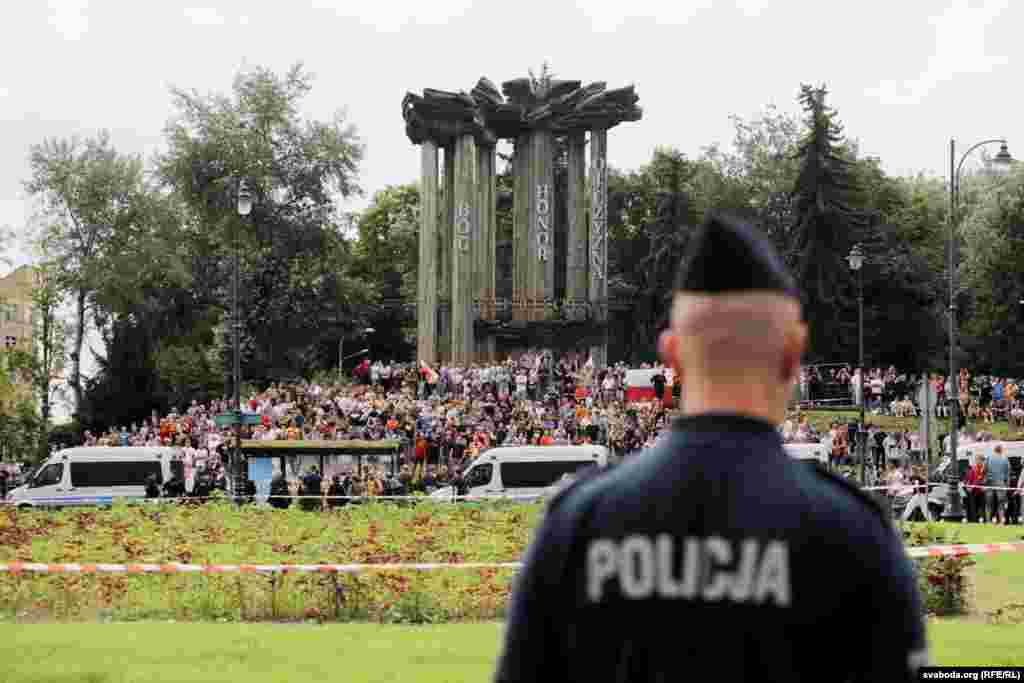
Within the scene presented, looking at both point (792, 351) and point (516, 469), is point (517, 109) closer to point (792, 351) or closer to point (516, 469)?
point (516, 469)

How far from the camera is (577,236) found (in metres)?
65.3

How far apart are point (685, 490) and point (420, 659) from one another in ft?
32.8

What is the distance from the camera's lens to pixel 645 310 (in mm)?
83312

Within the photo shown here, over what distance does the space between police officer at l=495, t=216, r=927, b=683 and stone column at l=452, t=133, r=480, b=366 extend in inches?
2337

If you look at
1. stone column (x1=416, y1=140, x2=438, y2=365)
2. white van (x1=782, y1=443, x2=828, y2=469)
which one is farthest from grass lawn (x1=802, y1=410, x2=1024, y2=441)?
stone column (x1=416, y1=140, x2=438, y2=365)

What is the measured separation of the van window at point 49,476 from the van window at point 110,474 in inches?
14.5

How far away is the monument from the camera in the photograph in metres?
63.4

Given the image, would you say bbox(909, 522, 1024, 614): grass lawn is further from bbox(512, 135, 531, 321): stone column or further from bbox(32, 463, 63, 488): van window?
bbox(512, 135, 531, 321): stone column

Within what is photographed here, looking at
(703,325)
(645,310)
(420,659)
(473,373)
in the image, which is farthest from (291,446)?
(645,310)

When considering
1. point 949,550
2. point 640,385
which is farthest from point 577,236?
point 949,550

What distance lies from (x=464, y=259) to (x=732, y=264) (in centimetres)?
5981

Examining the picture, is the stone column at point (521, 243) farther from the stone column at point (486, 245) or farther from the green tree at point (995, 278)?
the green tree at point (995, 278)

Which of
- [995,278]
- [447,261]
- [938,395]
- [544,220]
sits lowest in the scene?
[938,395]

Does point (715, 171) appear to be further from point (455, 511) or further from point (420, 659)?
point (420, 659)
